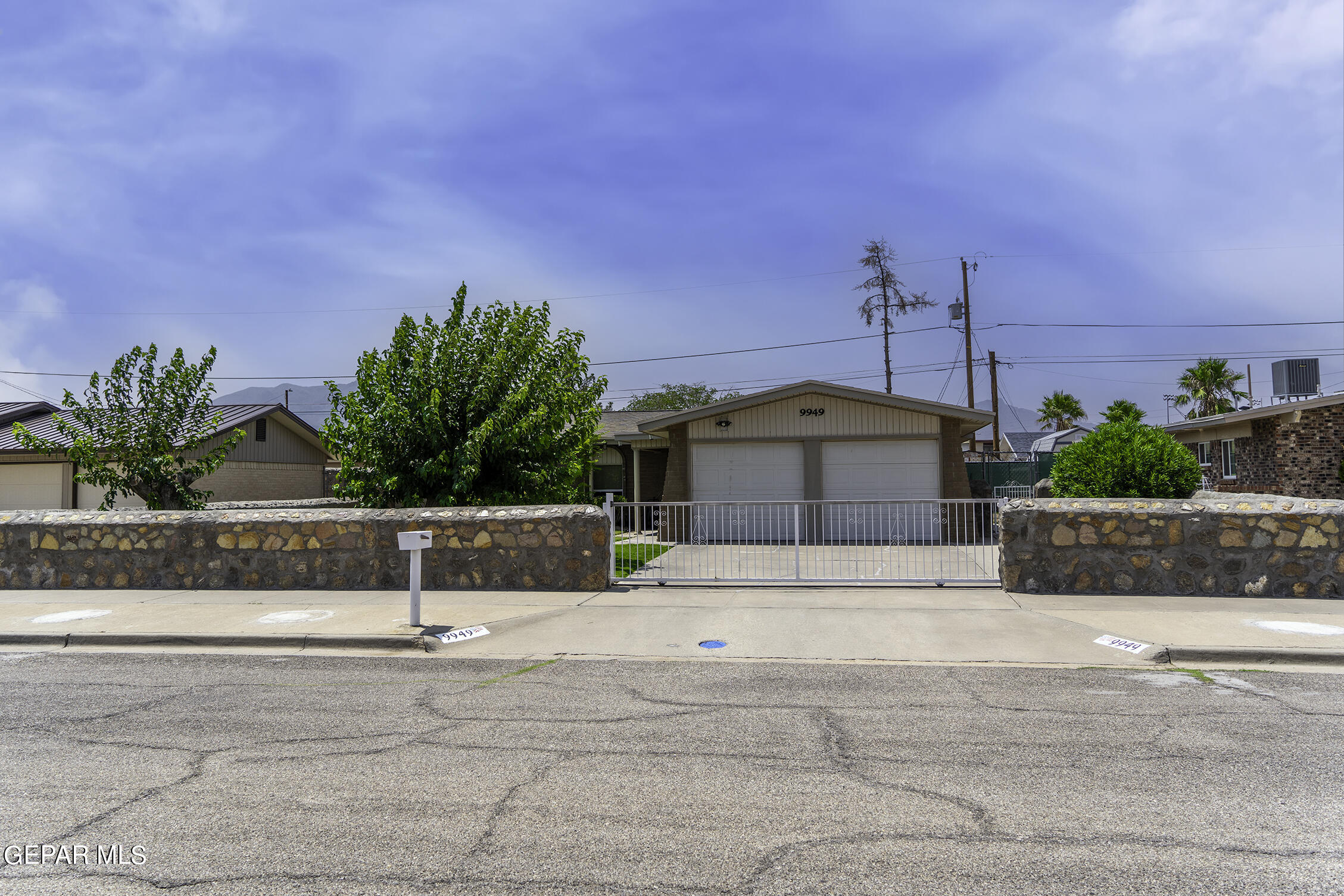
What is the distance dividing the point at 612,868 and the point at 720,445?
18.3 metres

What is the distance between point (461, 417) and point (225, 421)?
15.6 meters

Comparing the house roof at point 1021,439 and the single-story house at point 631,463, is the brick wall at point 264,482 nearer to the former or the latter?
the single-story house at point 631,463

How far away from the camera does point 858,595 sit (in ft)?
36.6

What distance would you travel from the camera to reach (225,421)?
2644 cm

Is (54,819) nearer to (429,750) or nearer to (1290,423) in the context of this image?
(429,750)

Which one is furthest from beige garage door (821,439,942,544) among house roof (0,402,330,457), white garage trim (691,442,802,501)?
house roof (0,402,330,457)

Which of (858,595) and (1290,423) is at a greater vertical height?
(1290,423)

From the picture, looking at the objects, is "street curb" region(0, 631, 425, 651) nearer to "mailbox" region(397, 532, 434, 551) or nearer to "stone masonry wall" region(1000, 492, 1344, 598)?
"mailbox" region(397, 532, 434, 551)

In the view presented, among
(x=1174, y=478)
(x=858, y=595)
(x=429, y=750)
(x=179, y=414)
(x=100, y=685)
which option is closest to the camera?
(x=429, y=750)

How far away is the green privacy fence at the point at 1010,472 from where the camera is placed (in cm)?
2949

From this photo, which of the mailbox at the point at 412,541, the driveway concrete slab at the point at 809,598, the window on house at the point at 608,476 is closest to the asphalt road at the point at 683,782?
the mailbox at the point at 412,541

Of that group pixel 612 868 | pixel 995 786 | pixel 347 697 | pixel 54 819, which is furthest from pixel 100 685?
pixel 995 786

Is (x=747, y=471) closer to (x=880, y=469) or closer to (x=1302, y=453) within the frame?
(x=880, y=469)

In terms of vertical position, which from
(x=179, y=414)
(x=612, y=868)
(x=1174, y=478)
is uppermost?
(x=179, y=414)
